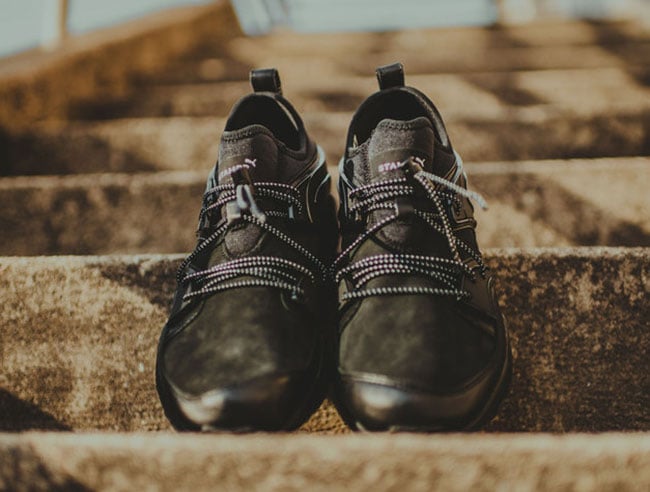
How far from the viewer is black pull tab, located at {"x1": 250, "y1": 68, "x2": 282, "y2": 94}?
1.01 metres

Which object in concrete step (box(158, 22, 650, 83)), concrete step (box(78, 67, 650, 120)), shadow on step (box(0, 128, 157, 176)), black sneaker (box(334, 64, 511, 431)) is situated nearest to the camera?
black sneaker (box(334, 64, 511, 431))

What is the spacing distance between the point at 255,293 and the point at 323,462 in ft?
0.88

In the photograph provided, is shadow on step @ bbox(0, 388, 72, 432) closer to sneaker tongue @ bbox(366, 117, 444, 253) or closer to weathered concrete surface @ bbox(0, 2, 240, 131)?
sneaker tongue @ bbox(366, 117, 444, 253)

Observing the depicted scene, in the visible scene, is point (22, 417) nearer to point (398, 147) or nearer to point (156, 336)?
point (156, 336)

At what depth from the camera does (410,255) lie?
75cm

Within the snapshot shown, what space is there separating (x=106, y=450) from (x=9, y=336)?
0.50 meters

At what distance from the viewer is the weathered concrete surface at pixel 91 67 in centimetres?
172

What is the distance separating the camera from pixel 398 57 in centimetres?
271

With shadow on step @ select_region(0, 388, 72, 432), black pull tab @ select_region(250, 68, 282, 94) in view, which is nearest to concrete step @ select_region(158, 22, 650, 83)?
black pull tab @ select_region(250, 68, 282, 94)

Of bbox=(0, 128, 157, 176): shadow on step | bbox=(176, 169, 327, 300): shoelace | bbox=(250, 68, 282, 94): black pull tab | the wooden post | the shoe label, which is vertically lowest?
bbox=(0, 128, 157, 176): shadow on step

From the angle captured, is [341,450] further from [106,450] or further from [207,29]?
[207,29]

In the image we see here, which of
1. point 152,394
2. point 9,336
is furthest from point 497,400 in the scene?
point 9,336

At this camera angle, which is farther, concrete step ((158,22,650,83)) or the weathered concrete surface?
concrete step ((158,22,650,83))

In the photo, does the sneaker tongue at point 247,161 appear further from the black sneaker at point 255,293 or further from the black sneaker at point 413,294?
the black sneaker at point 413,294
